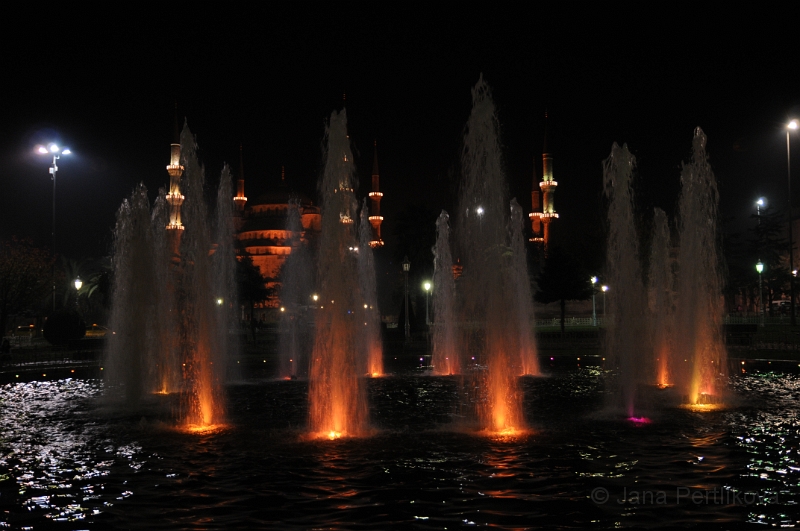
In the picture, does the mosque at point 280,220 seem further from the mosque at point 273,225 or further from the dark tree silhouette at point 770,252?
the dark tree silhouette at point 770,252

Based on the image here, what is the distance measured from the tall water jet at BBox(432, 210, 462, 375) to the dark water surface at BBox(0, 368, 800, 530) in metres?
8.97

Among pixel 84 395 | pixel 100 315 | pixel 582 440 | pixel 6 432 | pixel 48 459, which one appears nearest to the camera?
pixel 48 459

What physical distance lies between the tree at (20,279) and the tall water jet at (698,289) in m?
23.0

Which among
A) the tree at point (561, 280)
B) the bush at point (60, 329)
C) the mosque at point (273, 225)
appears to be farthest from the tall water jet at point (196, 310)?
the mosque at point (273, 225)

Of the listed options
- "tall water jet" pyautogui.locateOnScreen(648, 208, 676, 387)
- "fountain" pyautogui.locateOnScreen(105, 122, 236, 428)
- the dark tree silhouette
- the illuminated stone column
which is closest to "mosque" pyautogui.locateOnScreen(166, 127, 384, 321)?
the illuminated stone column

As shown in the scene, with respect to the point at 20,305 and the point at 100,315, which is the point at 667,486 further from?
the point at 100,315

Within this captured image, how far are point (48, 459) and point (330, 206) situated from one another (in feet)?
16.0

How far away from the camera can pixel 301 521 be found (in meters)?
6.09

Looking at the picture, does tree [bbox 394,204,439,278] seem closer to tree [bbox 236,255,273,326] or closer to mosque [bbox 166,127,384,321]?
tree [bbox 236,255,273,326]

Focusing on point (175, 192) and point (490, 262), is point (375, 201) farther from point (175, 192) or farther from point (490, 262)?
point (490, 262)

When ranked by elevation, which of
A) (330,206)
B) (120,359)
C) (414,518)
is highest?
(330,206)

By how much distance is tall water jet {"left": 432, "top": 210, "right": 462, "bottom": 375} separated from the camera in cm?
2133

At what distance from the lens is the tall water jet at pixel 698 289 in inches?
538

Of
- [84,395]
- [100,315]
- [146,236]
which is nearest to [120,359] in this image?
[84,395]
